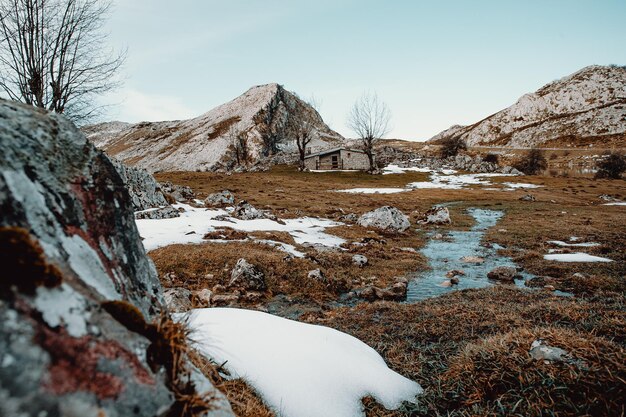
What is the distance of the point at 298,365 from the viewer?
3793 mm

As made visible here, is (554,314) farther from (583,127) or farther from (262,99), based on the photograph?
(583,127)

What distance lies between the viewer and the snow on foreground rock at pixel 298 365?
3328 mm

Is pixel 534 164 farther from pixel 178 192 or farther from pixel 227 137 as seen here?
pixel 227 137

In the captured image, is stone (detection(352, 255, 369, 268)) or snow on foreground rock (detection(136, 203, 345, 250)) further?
snow on foreground rock (detection(136, 203, 345, 250))

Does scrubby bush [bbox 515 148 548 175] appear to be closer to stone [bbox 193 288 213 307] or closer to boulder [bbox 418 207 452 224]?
boulder [bbox 418 207 452 224]

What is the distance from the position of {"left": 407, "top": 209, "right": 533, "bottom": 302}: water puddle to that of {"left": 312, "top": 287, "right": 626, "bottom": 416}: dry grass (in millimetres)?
3572

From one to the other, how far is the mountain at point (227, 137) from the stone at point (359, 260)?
2692 inches

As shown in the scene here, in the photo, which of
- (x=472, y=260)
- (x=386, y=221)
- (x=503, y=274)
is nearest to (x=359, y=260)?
(x=503, y=274)

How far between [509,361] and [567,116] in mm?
159700

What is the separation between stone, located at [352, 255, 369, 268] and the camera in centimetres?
1284

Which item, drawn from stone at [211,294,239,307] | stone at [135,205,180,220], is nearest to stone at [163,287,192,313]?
stone at [211,294,239,307]

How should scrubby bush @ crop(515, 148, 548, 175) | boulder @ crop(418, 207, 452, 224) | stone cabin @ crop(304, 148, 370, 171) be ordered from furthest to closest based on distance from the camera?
stone cabin @ crop(304, 148, 370, 171), scrubby bush @ crop(515, 148, 548, 175), boulder @ crop(418, 207, 452, 224)

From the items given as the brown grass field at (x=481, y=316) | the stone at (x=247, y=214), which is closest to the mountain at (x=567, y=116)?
the brown grass field at (x=481, y=316)

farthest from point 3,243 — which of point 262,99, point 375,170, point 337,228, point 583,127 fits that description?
point 583,127
